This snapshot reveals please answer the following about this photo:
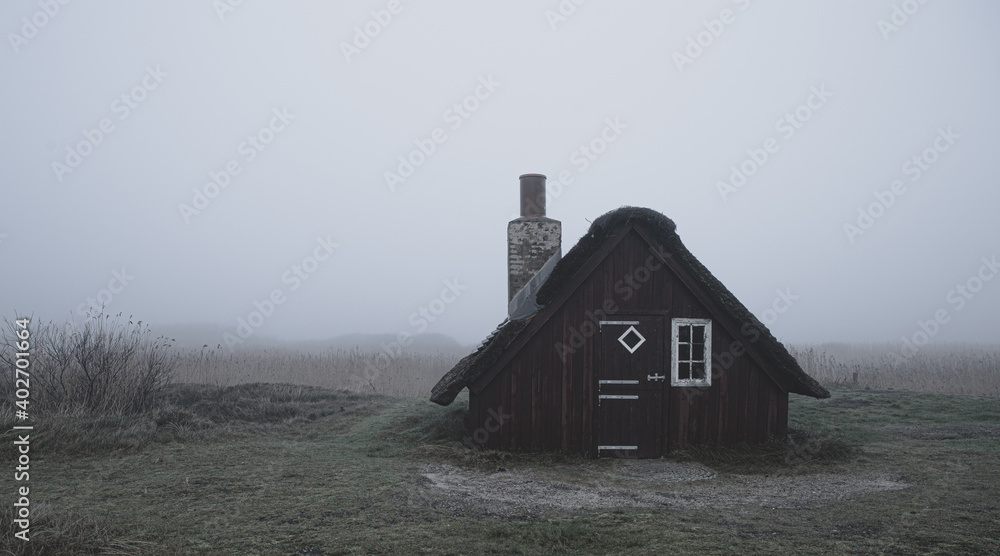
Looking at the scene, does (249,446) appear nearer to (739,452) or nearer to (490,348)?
(490,348)

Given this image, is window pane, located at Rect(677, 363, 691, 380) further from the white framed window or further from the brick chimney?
the brick chimney

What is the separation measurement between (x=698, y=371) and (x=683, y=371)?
25 centimetres

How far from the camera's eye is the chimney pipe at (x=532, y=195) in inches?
509

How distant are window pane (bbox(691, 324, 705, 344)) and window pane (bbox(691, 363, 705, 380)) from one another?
0.38 m

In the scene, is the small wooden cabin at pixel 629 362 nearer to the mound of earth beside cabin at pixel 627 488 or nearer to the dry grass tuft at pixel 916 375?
the mound of earth beside cabin at pixel 627 488

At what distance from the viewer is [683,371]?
33.0 ft

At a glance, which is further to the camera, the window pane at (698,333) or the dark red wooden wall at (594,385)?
the window pane at (698,333)

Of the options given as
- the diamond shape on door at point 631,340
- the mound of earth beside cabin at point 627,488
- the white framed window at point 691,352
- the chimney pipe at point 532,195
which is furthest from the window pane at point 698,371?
the chimney pipe at point 532,195

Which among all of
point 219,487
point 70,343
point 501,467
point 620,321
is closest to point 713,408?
point 620,321

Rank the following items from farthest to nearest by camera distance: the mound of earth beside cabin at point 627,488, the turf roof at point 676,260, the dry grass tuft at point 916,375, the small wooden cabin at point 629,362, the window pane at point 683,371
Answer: the dry grass tuft at point 916,375, the window pane at point 683,371, the small wooden cabin at point 629,362, the turf roof at point 676,260, the mound of earth beside cabin at point 627,488

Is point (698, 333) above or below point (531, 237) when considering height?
below

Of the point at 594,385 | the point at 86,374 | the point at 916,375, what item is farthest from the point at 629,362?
the point at 916,375

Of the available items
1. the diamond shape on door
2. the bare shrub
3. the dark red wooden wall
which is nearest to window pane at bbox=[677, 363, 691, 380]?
the dark red wooden wall

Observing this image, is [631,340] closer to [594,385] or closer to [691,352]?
[594,385]
